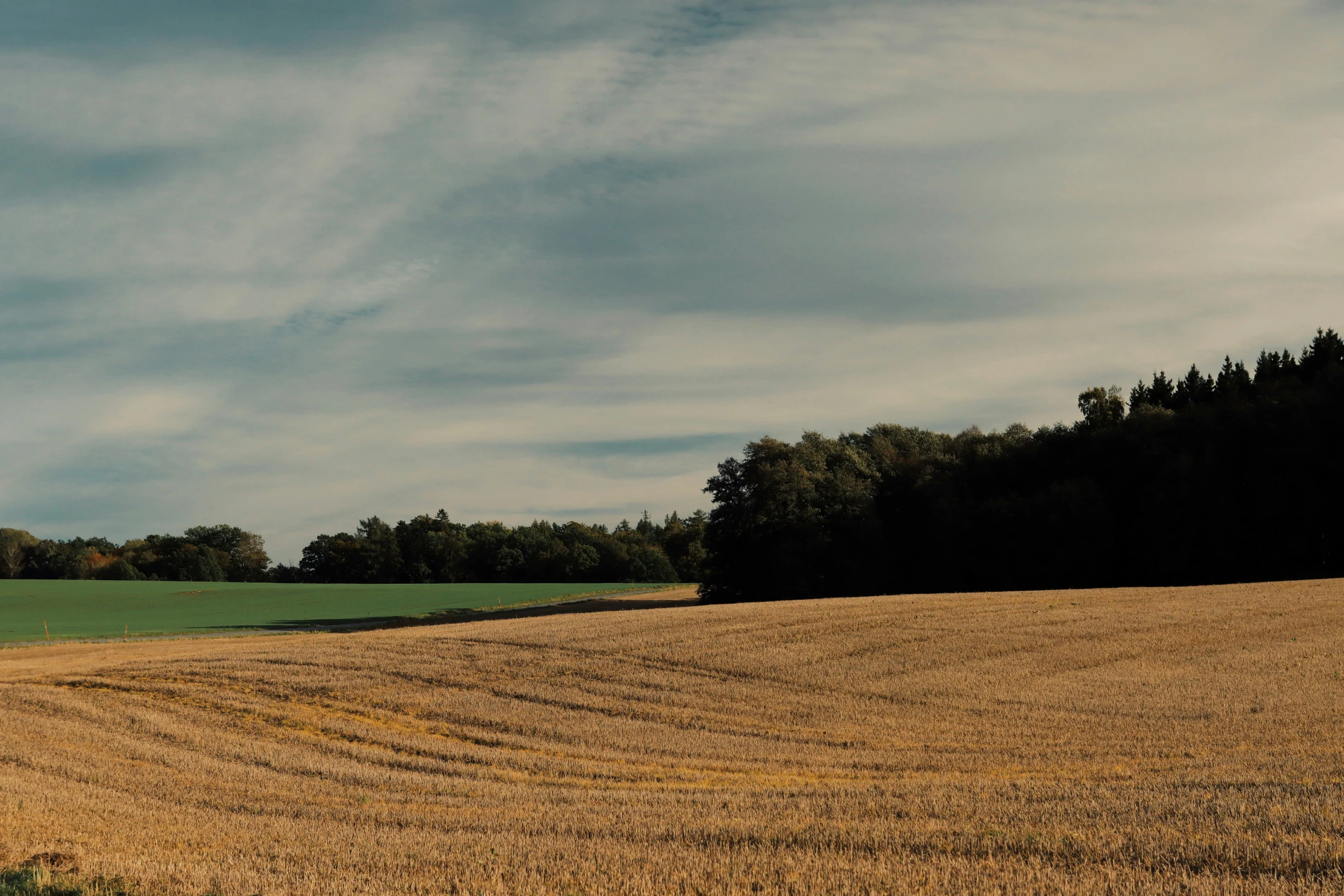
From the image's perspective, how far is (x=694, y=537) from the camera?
5221 inches

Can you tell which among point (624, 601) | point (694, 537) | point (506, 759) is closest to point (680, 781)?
point (506, 759)

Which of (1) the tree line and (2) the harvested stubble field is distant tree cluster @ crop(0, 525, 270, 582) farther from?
(2) the harvested stubble field

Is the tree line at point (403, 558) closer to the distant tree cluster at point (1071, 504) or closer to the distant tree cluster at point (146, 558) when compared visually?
the distant tree cluster at point (146, 558)

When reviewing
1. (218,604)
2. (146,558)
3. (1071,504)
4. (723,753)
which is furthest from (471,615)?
(146,558)

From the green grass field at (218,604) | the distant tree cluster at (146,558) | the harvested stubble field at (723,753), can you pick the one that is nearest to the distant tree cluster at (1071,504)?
the harvested stubble field at (723,753)

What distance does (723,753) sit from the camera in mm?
22062

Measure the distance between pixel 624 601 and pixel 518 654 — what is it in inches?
2082

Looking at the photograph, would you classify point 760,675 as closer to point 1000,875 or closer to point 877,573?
point 1000,875

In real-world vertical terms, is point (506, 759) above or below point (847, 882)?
below

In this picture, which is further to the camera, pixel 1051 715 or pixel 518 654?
pixel 518 654

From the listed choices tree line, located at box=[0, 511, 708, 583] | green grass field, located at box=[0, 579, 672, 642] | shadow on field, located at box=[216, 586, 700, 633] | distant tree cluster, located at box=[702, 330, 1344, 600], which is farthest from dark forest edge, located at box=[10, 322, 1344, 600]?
tree line, located at box=[0, 511, 708, 583]

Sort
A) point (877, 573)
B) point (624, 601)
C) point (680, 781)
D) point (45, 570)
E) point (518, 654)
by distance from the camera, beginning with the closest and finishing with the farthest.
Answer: point (680, 781)
point (518, 654)
point (877, 573)
point (624, 601)
point (45, 570)

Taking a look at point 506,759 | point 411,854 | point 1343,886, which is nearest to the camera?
point 1343,886

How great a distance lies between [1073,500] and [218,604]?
72.8 meters
